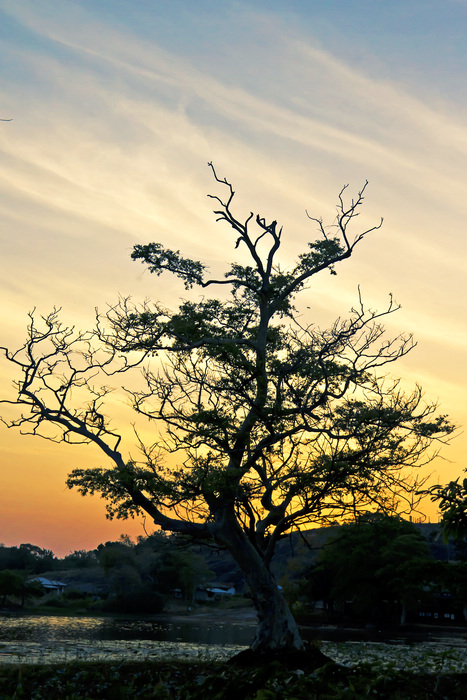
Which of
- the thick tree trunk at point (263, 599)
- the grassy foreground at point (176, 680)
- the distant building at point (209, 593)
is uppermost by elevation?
the thick tree trunk at point (263, 599)

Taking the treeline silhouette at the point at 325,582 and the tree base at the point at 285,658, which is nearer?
the tree base at the point at 285,658

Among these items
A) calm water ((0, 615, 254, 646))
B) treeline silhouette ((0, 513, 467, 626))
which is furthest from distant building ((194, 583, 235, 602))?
calm water ((0, 615, 254, 646))

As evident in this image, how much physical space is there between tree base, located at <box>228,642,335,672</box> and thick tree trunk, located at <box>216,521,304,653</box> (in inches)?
4.7

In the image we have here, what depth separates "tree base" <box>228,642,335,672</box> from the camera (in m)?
18.2

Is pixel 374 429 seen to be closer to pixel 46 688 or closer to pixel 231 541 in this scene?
pixel 231 541

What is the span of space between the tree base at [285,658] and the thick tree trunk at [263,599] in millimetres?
120

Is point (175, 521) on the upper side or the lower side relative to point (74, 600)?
upper

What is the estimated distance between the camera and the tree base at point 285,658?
1822cm

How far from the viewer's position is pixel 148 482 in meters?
18.1

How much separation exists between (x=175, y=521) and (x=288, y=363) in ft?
20.5

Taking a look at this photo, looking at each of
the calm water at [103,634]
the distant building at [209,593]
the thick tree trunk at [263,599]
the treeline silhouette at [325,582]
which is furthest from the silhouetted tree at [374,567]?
the thick tree trunk at [263,599]

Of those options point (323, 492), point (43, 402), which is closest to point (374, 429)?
point (323, 492)

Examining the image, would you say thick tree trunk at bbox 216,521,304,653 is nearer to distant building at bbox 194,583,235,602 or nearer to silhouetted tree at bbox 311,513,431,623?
silhouetted tree at bbox 311,513,431,623

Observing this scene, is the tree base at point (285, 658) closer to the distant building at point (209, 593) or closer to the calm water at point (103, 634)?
the calm water at point (103, 634)
